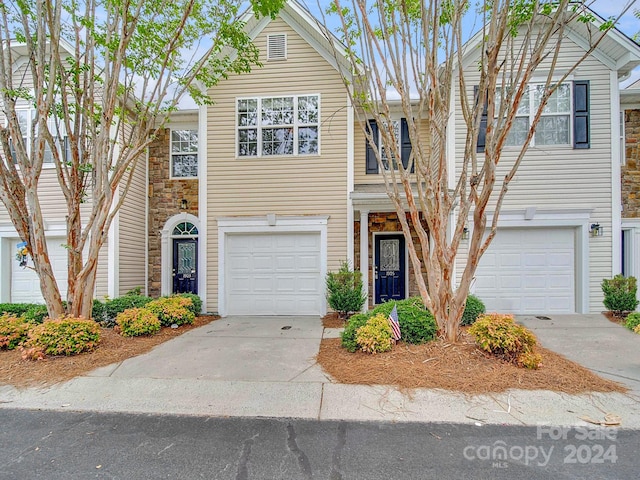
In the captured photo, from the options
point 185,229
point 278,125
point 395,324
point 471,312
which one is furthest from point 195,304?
point 471,312

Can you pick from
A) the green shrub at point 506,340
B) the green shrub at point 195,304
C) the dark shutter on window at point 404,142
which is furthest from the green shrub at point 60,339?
the dark shutter on window at point 404,142

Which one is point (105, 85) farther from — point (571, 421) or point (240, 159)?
point (571, 421)

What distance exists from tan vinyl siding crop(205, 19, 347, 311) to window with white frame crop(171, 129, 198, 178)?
1453 mm

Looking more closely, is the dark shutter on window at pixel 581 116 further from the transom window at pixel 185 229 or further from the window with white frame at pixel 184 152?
the transom window at pixel 185 229

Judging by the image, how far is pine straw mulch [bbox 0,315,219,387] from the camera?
4.31 m

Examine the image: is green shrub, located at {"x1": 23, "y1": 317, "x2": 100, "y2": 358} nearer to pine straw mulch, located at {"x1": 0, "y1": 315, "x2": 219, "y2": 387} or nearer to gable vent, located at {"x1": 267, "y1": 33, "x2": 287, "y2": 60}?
pine straw mulch, located at {"x1": 0, "y1": 315, "x2": 219, "y2": 387}

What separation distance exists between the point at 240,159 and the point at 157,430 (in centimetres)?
652

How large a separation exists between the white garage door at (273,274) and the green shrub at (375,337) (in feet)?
10.9

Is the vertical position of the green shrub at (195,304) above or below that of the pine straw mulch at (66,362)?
above

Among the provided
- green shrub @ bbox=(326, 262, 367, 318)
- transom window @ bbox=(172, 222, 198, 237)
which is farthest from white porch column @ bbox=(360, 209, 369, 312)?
transom window @ bbox=(172, 222, 198, 237)

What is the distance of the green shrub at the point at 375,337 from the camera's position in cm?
462

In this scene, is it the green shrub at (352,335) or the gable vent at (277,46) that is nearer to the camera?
the green shrub at (352,335)

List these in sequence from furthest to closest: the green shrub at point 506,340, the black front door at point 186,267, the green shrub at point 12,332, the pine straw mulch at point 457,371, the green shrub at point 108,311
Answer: the black front door at point 186,267
the green shrub at point 108,311
the green shrub at point 12,332
the green shrub at point 506,340
the pine straw mulch at point 457,371

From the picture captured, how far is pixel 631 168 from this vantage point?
828cm
